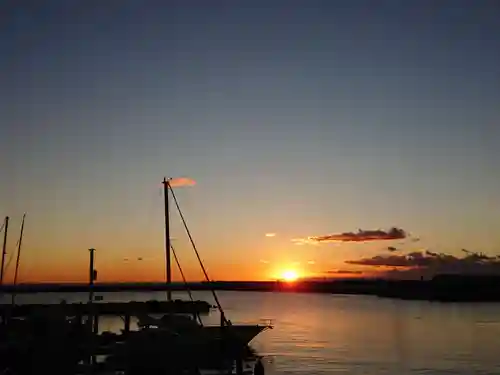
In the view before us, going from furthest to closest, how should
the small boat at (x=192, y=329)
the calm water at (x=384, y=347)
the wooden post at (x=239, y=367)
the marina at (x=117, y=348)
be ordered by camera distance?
the calm water at (x=384, y=347) → the small boat at (x=192, y=329) → the wooden post at (x=239, y=367) → the marina at (x=117, y=348)

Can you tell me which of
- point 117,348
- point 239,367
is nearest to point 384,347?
point 239,367

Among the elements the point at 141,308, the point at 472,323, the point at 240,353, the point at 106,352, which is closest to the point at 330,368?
the point at 240,353

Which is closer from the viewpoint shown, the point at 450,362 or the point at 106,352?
the point at 106,352

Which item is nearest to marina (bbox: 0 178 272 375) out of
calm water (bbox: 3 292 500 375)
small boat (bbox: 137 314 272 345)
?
small boat (bbox: 137 314 272 345)

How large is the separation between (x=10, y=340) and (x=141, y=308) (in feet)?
110

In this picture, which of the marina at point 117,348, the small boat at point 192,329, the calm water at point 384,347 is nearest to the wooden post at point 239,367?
the marina at point 117,348

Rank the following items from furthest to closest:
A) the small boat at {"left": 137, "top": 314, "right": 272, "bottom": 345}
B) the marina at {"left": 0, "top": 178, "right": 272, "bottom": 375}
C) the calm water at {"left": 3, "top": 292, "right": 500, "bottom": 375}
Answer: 1. the calm water at {"left": 3, "top": 292, "right": 500, "bottom": 375}
2. the small boat at {"left": 137, "top": 314, "right": 272, "bottom": 345}
3. the marina at {"left": 0, "top": 178, "right": 272, "bottom": 375}

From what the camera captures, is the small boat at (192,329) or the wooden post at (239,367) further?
the small boat at (192,329)

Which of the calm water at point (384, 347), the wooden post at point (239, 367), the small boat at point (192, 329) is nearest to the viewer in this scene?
the wooden post at point (239, 367)

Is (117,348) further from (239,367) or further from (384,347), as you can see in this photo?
(384,347)

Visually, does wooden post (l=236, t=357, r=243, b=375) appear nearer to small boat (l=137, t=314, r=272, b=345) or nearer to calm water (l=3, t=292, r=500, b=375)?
small boat (l=137, t=314, r=272, b=345)

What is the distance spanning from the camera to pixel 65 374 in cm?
4100

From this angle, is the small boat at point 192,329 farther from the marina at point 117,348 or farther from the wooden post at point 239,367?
the wooden post at point 239,367

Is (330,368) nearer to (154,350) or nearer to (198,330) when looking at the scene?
(198,330)
